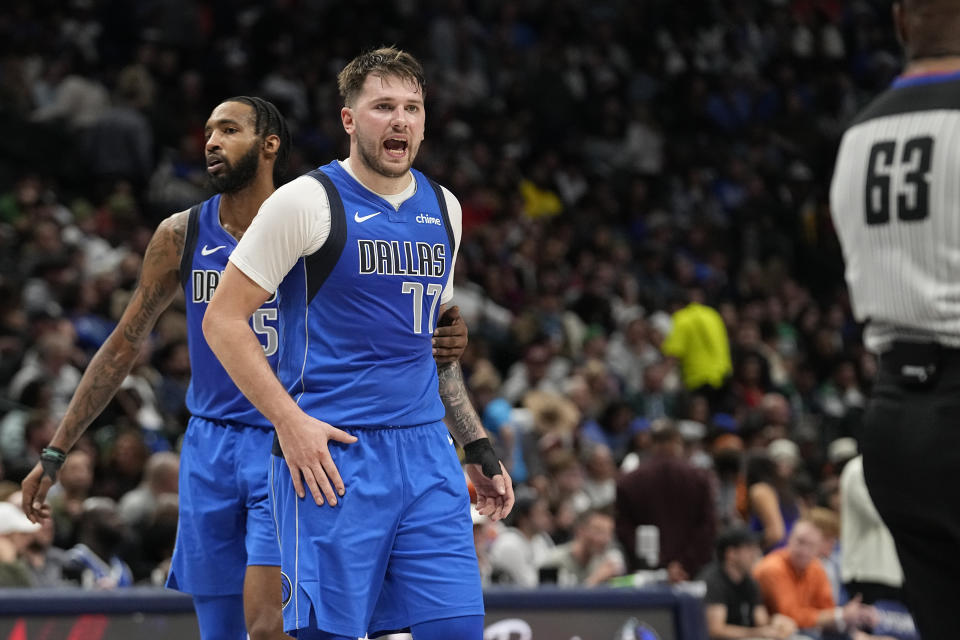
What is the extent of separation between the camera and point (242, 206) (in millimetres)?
5473

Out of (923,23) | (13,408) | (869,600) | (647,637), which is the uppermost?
(923,23)

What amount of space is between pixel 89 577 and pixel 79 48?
927 centimetres

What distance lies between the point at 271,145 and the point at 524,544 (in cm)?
498

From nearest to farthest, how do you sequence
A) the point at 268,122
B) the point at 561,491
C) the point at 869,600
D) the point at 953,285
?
the point at 953,285 → the point at 268,122 → the point at 869,600 → the point at 561,491

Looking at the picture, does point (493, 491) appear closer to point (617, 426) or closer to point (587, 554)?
point (587, 554)

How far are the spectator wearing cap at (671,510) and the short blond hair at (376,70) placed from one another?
6300 millimetres

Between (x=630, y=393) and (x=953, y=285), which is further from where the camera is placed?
(x=630, y=393)

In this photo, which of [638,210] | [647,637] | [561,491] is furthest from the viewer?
[638,210]

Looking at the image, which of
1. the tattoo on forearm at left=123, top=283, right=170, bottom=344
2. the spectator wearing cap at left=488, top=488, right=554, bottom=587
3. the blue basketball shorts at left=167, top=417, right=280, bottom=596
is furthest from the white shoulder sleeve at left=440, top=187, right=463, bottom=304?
the spectator wearing cap at left=488, top=488, right=554, bottom=587

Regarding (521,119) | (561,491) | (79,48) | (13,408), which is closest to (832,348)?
(521,119)

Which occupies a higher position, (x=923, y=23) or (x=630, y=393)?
(x=923, y=23)

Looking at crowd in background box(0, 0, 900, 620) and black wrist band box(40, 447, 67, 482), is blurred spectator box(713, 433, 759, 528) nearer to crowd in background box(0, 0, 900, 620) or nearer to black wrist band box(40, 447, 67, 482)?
crowd in background box(0, 0, 900, 620)

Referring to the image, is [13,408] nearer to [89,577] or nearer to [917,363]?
[89,577]

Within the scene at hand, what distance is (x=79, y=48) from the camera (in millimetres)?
16156
